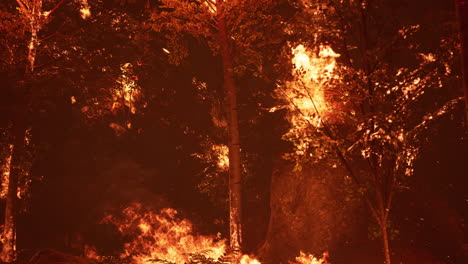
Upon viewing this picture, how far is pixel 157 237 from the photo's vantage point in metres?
15.9

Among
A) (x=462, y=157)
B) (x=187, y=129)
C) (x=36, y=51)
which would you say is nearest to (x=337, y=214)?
(x=462, y=157)

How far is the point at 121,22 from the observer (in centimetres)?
1377

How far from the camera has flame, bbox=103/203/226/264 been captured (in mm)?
15367

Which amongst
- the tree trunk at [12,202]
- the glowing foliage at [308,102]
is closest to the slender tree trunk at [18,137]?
the tree trunk at [12,202]

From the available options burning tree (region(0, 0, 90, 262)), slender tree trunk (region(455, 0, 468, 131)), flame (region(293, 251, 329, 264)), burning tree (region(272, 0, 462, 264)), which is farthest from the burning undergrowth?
slender tree trunk (region(455, 0, 468, 131))

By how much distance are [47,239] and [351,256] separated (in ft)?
46.7

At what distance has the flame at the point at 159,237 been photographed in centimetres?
1537

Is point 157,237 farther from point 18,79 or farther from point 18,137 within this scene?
point 18,79

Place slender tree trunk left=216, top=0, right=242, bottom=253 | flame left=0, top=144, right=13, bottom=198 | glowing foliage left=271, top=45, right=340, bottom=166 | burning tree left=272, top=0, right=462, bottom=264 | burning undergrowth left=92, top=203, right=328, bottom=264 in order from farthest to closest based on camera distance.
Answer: burning undergrowth left=92, top=203, right=328, bottom=264
flame left=0, top=144, right=13, bottom=198
slender tree trunk left=216, top=0, right=242, bottom=253
glowing foliage left=271, top=45, right=340, bottom=166
burning tree left=272, top=0, right=462, bottom=264

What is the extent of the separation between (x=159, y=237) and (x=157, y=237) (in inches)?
3.7

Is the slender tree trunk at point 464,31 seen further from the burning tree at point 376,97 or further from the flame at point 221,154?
the flame at point 221,154

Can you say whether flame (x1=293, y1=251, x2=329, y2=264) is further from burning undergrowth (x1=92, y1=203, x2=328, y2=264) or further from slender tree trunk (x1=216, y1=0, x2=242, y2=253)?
burning undergrowth (x1=92, y1=203, x2=328, y2=264)

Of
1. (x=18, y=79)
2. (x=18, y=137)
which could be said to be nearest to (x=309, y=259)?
(x=18, y=137)

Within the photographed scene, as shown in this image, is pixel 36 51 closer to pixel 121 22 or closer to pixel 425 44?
pixel 121 22
